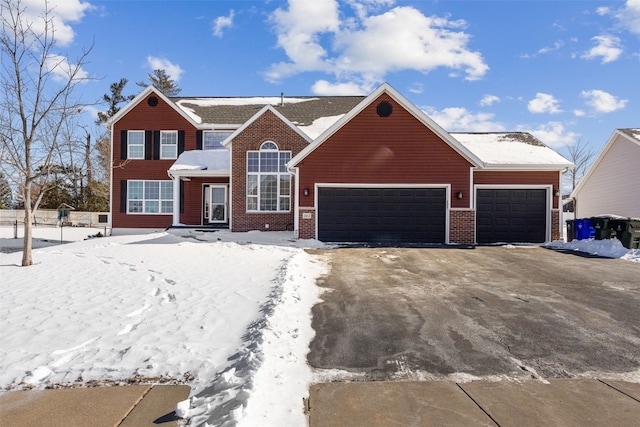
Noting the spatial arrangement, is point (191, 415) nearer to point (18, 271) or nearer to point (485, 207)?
point (18, 271)

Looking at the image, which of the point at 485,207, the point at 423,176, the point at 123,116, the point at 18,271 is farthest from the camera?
the point at 123,116

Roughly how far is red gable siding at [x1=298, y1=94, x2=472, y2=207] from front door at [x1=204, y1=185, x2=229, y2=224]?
686 cm

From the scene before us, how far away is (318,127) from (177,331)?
16.8m

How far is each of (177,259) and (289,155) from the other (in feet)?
28.6

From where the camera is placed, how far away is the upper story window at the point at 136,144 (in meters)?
22.6

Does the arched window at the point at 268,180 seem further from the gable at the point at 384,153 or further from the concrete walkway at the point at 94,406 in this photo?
the concrete walkway at the point at 94,406

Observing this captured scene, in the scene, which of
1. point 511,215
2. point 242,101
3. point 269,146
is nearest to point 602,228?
point 511,215

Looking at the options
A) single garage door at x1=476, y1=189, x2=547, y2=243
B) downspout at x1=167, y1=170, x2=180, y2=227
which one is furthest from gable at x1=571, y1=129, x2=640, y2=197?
downspout at x1=167, y1=170, x2=180, y2=227

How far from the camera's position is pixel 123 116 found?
2239 centimetres

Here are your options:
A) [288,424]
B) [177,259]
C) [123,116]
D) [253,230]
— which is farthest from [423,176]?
[123,116]

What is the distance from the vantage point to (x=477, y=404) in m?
3.44

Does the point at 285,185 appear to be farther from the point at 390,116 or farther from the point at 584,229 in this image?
the point at 584,229

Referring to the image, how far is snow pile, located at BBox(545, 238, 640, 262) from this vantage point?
12.3 metres

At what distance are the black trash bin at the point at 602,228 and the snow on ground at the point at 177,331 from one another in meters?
11.3
